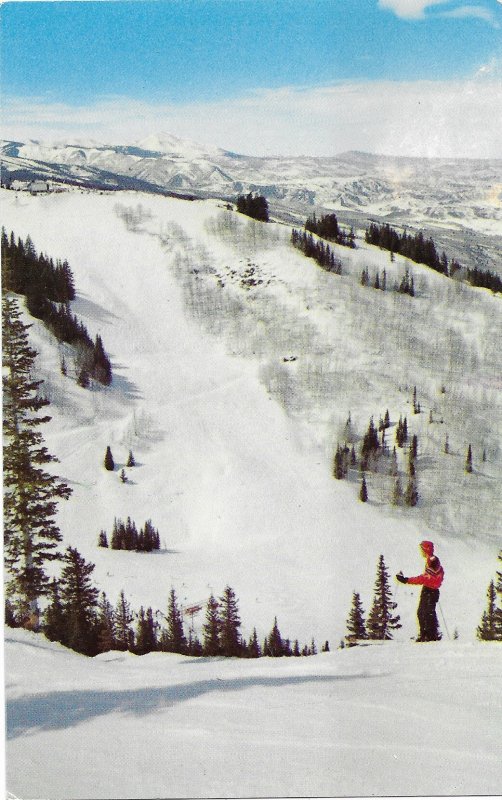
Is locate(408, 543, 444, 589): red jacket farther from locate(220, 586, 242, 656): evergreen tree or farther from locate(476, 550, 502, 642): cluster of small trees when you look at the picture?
locate(220, 586, 242, 656): evergreen tree

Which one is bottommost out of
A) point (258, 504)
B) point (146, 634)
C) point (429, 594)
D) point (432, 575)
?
point (146, 634)

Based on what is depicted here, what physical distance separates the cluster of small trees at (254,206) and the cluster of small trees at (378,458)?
788 cm

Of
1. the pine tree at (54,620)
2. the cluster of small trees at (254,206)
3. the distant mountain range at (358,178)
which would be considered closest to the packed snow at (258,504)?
the pine tree at (54,620)

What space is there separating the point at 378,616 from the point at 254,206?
13873mm

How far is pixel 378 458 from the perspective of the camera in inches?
589

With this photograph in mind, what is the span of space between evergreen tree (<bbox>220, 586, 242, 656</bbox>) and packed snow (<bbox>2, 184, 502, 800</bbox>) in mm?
237

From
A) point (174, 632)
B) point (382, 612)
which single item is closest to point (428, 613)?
point (382, 612)

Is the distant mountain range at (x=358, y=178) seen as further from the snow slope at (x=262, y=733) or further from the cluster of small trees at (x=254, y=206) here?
the snow slope at (x=262, y=733)

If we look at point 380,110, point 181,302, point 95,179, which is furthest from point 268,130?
point 95,179

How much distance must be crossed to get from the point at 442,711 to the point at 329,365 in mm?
11546

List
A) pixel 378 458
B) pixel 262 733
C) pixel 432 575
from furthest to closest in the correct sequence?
pixel 378 458 → pixel 432 575 → pixel 262 733

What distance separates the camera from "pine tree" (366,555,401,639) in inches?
415

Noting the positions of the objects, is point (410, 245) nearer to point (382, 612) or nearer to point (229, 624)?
point (382, 612)

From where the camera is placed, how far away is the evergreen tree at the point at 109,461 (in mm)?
14273
